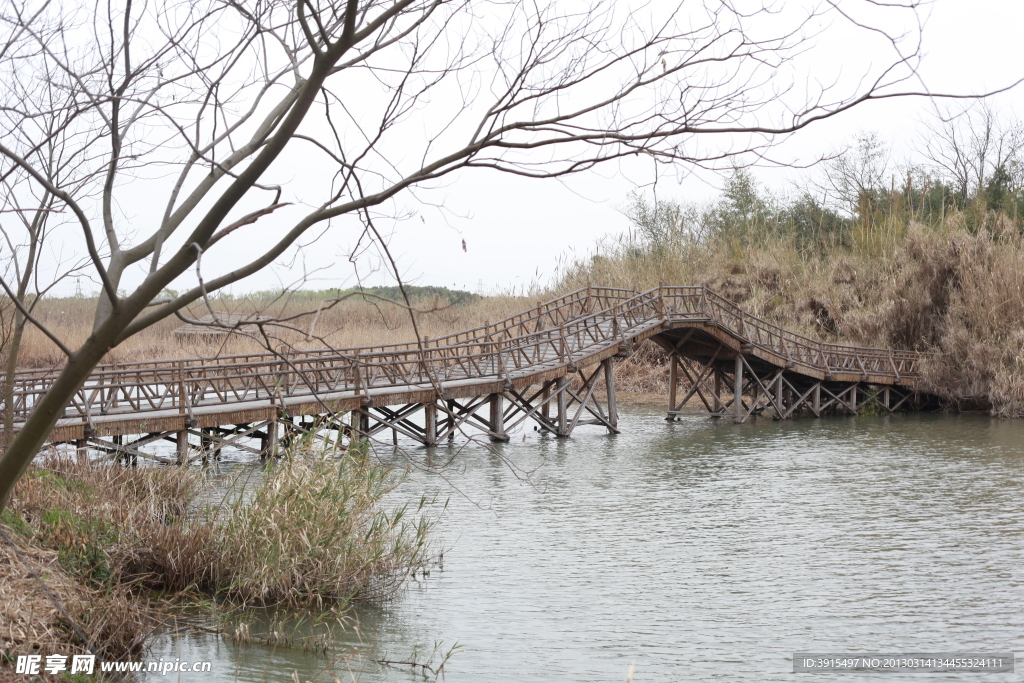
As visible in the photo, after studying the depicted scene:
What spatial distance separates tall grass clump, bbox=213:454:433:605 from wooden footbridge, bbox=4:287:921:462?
35.0 inches

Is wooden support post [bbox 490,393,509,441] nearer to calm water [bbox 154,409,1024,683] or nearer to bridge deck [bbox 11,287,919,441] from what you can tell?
bridge deck [bbox 11,287,919,441]

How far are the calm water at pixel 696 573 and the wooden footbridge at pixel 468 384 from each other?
6.61ft

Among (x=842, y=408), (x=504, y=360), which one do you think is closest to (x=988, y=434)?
(x=842, y=408)

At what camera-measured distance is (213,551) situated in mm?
8438

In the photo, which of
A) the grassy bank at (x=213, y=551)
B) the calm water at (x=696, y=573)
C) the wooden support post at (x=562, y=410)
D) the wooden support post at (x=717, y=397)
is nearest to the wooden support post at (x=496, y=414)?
the wooden support post at (x=562, y=410)

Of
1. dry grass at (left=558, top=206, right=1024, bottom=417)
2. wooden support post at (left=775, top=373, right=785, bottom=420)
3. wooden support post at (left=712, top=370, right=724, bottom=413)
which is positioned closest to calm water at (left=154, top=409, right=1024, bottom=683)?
wooden support post at (left=775, top=373, right=785, bottom=420)

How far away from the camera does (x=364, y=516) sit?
381 inches

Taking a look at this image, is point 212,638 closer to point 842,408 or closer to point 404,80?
point 404,80

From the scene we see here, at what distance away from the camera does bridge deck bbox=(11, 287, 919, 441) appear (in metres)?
15.2

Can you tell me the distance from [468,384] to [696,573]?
10.2 m

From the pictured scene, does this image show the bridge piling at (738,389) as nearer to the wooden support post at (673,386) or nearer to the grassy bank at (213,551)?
the wooden support post at (673,386)

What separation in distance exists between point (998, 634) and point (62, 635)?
7795 mm

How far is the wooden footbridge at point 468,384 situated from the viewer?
49.7ft

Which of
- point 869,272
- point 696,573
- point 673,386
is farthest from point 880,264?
point 696,573
